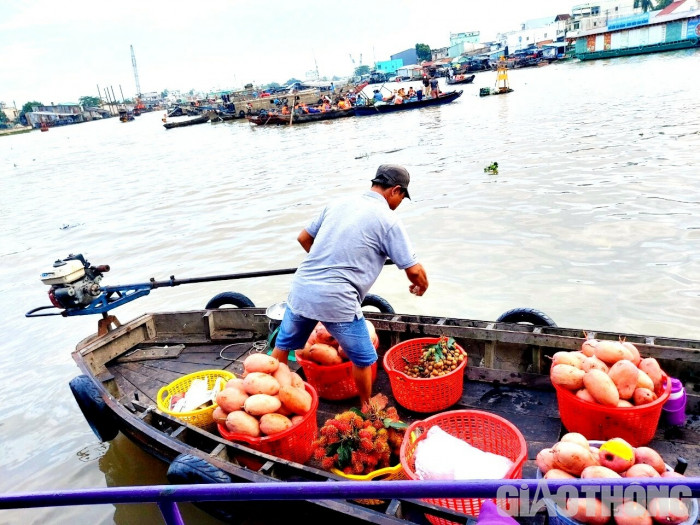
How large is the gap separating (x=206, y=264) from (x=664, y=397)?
29.6 feet

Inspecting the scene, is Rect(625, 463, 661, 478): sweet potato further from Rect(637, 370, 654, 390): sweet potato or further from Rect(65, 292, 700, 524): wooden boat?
Rect(637, 370, 654, 390): sweet potato

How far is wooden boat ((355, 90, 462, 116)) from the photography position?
117ft

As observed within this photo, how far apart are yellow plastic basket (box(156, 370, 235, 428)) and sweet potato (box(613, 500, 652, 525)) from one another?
2978 mm

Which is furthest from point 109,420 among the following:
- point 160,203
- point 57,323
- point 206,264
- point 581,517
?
point 160,203

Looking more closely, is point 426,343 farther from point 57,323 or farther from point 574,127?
point 574,127

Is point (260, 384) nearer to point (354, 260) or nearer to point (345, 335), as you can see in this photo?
point (345, 335)

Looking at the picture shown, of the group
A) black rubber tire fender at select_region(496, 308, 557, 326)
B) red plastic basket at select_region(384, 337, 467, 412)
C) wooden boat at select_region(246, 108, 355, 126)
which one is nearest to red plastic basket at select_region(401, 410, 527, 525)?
red plastic basket at select_region(384, 337, 467, 412)

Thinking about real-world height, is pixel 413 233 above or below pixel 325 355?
below

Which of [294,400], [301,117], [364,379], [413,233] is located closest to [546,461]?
[364,379]

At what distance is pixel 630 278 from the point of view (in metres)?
7.29

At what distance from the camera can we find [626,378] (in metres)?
3.01

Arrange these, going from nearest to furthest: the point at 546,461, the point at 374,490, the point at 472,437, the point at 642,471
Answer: the point at 374,490 → the point at 642,471 → the point at 546,461 → the point at 472,437

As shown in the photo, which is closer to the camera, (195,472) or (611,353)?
(195,472)

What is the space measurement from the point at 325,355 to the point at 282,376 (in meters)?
0.54
